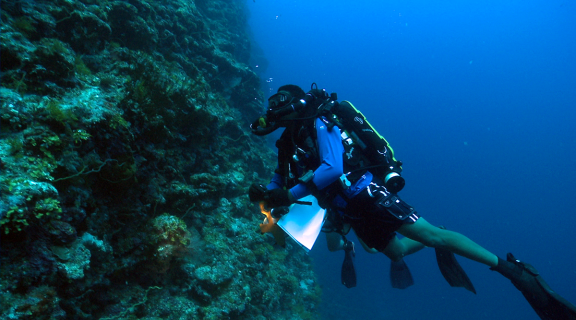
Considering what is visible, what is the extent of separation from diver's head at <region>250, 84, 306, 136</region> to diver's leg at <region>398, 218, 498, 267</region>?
7.09 ft

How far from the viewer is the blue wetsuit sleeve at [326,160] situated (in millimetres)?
3010

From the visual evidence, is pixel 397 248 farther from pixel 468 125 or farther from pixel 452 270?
pixel 468 125

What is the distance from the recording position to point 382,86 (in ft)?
481

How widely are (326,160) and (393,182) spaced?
1.08 m

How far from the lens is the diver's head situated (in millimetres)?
3209

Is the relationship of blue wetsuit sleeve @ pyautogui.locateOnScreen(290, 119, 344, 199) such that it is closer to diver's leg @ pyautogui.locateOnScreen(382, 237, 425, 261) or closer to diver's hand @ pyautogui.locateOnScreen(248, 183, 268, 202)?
diver's hand @ pyautogui.locateOnScreen(248, 183, 268, 202)

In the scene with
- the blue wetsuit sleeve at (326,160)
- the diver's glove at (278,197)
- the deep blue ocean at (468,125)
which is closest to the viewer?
Answer: the blue wetsuit sleeve at (326,160)

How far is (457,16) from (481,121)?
72650 millimetres

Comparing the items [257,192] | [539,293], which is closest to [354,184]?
[257,192]

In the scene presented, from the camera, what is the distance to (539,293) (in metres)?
3.00

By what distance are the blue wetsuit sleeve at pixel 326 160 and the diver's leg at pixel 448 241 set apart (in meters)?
1.28

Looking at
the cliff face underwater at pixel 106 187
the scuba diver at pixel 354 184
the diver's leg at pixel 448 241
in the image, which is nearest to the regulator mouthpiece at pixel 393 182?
the scuba diver at pixel 354 184

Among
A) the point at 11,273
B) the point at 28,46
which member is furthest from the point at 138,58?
the point at 11,273

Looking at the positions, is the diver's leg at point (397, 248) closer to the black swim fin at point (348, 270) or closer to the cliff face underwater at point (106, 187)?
the black swim fin at point (348, 270)
